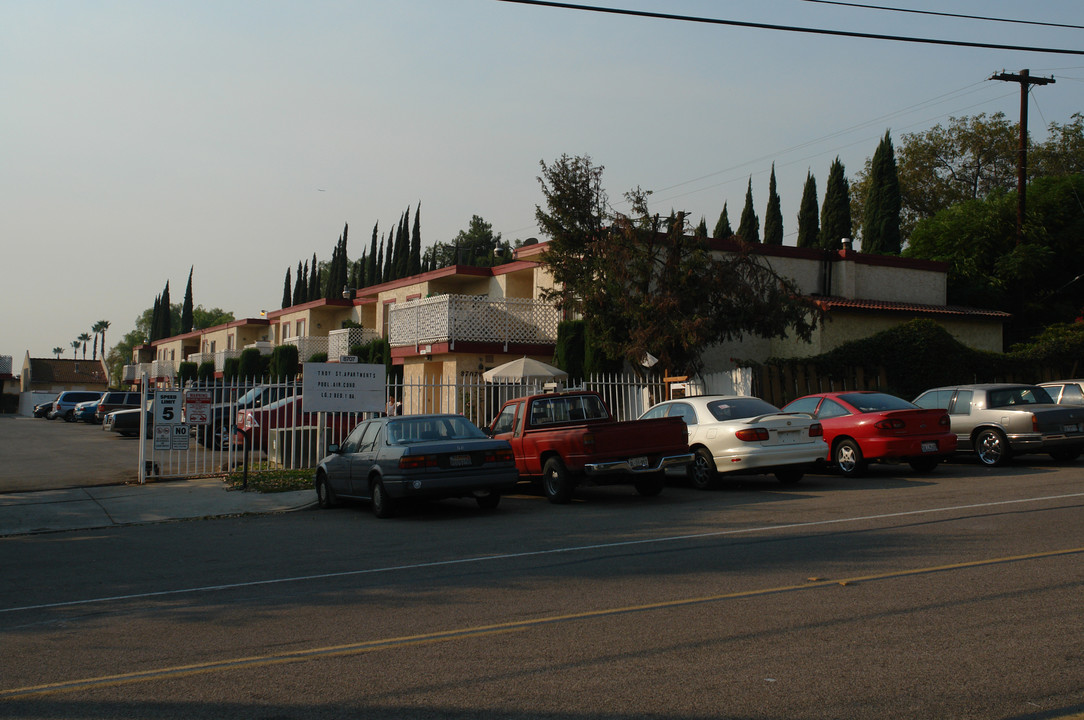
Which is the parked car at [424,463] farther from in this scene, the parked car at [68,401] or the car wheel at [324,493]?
the parked car at [68,401]

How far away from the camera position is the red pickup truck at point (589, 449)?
45.1 ft

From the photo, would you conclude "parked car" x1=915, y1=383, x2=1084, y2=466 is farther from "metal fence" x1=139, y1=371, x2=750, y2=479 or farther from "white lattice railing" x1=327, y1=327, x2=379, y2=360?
"white lattice railing" x1=327, y1=327, x2=379, y2=360

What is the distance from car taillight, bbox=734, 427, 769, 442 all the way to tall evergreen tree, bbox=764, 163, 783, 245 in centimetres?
3811

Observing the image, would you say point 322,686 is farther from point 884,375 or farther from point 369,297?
point 369,297

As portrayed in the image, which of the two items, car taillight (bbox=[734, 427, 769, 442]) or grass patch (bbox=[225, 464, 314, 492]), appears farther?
grass patch (bbox=[225, 464, 314, 492])

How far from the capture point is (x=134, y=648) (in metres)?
6.27

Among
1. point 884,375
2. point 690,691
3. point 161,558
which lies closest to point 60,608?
point 161,558

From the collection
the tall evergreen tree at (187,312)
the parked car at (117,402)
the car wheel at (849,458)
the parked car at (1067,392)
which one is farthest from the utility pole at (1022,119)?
the tall evergreen tree at (187,312)

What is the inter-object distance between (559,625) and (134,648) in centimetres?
287

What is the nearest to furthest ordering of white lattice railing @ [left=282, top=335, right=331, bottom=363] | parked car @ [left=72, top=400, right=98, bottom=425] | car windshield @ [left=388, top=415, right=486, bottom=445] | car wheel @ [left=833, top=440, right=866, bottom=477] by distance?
car windshield @ [left=388, top=415, right=486, bottom=445] → car wheel @ [left=833, top=440, right=866, bottom=477] → white lattice railing @ [left=282, top=335, right=331, bottom=363] → parked car @ [left=72, top=400, right=98, bottom=425]

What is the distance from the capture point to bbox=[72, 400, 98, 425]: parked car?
50.8m

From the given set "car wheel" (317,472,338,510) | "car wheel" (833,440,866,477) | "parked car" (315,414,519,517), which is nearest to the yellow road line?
"parked car" (315,414,519,517)

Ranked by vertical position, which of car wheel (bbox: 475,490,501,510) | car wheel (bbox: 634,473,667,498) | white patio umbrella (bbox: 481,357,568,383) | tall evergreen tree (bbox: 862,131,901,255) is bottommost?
car wheel (bbox: 475,490,501,510)

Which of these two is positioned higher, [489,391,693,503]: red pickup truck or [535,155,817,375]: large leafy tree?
[535,155,817,375]: large leafy tree
